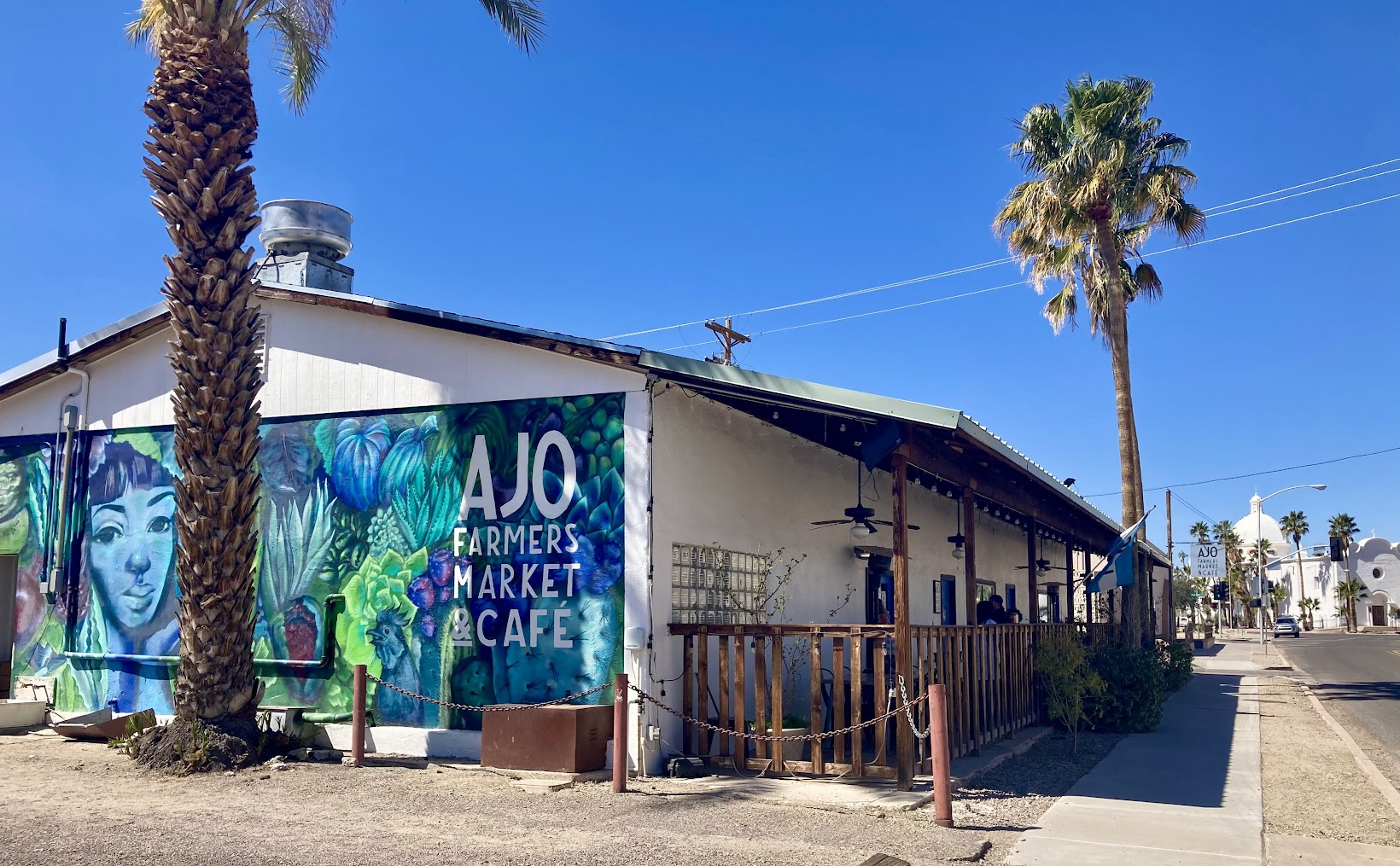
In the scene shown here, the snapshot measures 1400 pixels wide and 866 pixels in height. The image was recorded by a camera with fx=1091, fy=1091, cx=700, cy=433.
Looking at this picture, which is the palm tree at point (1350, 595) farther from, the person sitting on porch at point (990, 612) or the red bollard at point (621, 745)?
the red bollard at point (621, 745)

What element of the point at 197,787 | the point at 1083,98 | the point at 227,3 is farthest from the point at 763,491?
the point at 1083,98

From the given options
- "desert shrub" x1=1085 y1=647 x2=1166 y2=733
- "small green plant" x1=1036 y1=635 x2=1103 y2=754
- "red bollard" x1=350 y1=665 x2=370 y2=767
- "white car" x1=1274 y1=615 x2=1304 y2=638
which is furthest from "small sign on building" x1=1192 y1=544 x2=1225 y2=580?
"white car" x1=1274 y1=615 x2=1304 y2=638

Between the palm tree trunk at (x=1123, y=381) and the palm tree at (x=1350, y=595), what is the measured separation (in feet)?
246

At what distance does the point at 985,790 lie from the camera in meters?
9.89

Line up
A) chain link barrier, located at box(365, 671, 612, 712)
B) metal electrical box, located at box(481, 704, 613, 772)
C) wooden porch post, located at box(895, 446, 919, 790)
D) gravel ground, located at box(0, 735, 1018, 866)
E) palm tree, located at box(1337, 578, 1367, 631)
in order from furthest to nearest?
palm tree, located at box(1337, 578, 1367, 631)
chain link barrier, located at box(365, 671, 612, 712)
metal electrical box, located at box(481, 704, 613, 772)
wooden porch post, located at box(895, 446, 919, 790)
gravel ground, located at box(0, 735, 1018, 866)

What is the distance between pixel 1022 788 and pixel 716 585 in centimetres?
373

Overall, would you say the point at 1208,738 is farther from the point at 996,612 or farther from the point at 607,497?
the point at 607,497

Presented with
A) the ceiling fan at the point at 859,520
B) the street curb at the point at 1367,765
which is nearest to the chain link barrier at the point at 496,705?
the ceiling fan at the point at 859,520

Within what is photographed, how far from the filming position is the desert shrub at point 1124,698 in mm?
14825

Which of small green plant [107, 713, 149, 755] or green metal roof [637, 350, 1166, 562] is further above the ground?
green metal roof [637, 350, 1166, 562]

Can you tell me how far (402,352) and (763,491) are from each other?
452 centimetres

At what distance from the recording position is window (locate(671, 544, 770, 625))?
1118 cm

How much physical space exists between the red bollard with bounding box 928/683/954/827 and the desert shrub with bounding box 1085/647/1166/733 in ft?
23.3

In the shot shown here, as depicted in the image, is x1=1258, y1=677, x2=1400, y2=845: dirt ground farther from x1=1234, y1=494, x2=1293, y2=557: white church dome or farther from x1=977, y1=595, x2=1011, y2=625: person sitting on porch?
x1=1234, y1=494, x2=1293, y2=557: white church dome
